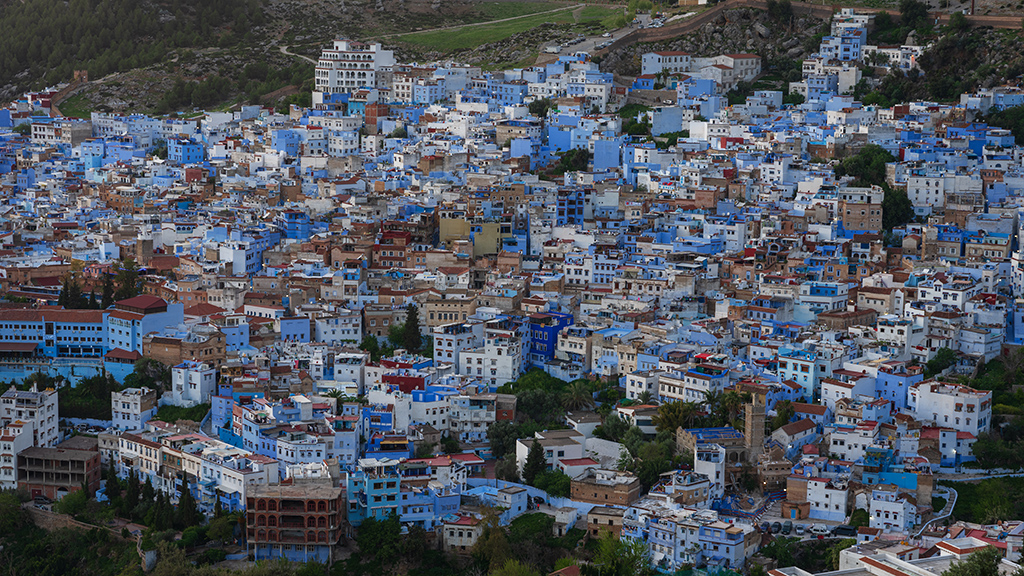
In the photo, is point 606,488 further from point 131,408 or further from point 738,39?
point 738,39

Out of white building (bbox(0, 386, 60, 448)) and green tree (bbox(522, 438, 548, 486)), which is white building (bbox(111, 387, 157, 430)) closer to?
white building (bbox(0, 386, 60, 448))

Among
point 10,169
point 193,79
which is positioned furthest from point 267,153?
point 193,79

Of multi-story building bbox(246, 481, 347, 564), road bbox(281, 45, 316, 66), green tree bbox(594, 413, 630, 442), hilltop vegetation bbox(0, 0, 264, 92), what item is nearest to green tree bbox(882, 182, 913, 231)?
green tree bbox(594, 413, 630, 442)

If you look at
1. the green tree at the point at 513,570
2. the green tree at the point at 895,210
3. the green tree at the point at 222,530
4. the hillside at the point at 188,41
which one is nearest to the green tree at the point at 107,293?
the green tree at the point at 222,530

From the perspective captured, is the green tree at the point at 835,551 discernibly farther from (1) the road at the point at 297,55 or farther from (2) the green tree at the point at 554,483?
(1) the road at the point at 297,55

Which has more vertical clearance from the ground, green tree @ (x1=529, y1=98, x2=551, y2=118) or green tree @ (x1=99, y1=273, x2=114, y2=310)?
green tree @ (x1=529, y1=98, x2=551, y2=118)

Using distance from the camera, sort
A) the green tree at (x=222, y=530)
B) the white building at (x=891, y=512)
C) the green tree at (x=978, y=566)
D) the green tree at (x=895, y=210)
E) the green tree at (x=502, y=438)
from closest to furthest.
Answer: the green tree at (x=978, y=566) < the white building at (x=891, y=512) < the green tree at (x=222, y=530) < the green tree at (x=502, y=438) < the green tree at (x=895, y=210)

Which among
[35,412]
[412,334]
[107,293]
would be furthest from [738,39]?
[35,412]
